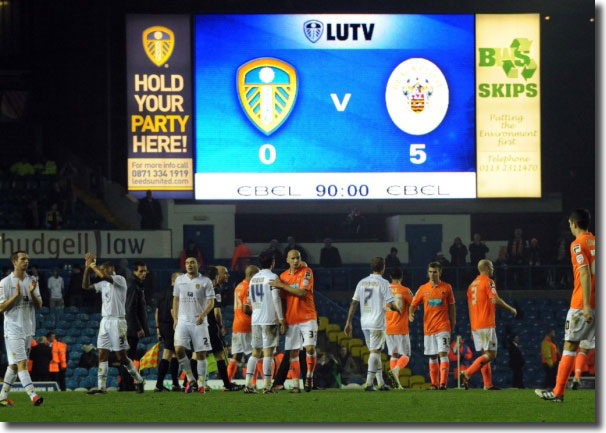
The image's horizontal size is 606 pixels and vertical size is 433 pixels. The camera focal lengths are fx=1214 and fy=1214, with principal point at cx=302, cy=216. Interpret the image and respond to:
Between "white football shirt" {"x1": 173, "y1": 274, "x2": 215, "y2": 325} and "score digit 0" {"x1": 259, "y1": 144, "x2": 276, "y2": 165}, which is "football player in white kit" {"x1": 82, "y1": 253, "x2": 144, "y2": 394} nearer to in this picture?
"white football shirt" {"x1": 173, "y1": 274, "x2": 215, "y2": 325}

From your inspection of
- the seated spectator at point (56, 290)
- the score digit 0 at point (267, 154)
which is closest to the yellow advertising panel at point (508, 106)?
the score digit 0 at point (267, 154)

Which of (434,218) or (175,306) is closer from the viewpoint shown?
(175,306)

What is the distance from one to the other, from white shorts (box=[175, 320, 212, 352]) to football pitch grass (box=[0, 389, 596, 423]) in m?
0.61

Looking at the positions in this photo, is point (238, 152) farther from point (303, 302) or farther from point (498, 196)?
point (303, 302)

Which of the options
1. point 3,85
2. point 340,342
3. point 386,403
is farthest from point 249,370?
point 3,85

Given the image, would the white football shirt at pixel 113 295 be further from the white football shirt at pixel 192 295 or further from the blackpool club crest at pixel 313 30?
the blackpool club crest at pixel 313 30

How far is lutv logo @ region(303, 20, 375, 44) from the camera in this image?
27.5 meters

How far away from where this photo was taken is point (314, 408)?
1151 centimetres

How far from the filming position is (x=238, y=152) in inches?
1077

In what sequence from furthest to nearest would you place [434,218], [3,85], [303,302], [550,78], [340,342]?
[3,85]
[550,78]
[434,218]
[340,342]
[303,302]

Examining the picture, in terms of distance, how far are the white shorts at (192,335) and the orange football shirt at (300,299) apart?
109 cm

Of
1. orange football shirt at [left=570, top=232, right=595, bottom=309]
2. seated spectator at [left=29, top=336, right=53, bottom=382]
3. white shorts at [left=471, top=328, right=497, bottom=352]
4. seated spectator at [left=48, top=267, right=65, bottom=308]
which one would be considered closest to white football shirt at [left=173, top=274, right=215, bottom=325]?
white shorts at [left=471, top=328, right=497, bottom=352]

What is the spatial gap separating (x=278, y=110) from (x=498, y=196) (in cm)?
540

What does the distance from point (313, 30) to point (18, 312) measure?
1645 cm
